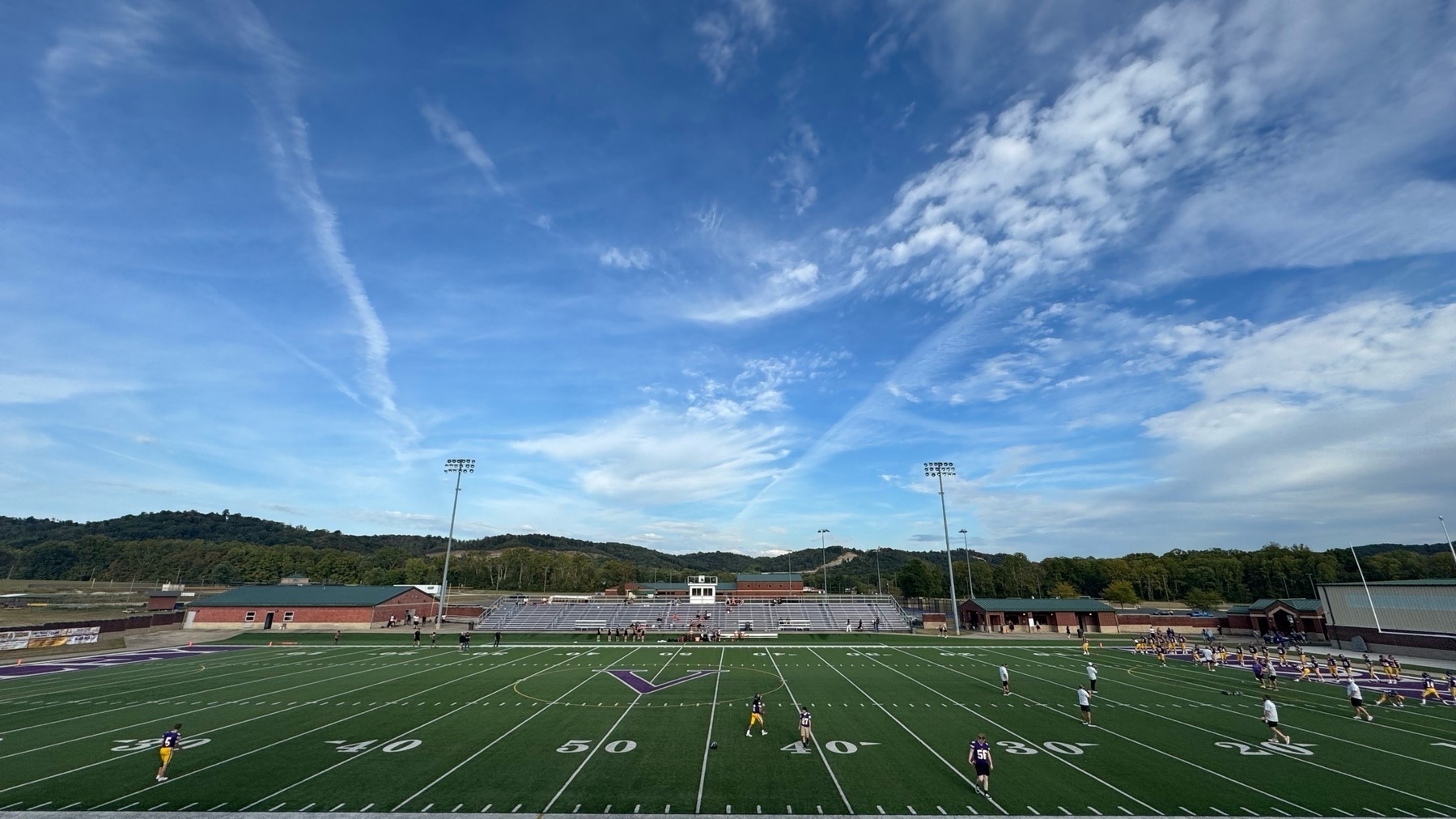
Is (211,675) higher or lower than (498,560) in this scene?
lower

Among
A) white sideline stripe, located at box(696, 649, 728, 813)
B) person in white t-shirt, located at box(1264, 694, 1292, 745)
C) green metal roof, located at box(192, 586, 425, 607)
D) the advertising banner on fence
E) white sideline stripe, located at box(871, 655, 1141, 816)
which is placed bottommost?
white sideline stripe, located at box(871, 655, 1141, 816)

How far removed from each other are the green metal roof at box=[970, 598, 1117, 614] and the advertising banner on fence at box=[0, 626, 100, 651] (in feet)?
259

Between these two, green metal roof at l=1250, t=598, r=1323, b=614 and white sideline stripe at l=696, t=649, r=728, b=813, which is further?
green metal roof at l=1250, t=598, r=1323, b=614

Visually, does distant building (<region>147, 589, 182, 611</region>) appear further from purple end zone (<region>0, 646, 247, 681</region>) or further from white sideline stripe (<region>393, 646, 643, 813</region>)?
white sideline stripe (<region>393, 646, 643, 813</region>)

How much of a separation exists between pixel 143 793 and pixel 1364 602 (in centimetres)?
7006

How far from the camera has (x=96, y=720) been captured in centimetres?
2153

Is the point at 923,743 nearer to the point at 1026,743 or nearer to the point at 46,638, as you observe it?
the point at 1026,743

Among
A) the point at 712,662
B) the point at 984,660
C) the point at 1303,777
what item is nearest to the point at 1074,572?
the point at 984,660

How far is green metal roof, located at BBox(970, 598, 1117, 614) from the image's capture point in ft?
209

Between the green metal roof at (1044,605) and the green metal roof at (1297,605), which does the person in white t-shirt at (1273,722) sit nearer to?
the green metal roof at (1044,605)

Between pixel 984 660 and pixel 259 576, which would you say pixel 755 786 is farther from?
pixel 259 576

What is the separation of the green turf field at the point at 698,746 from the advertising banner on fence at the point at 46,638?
46.2 feet

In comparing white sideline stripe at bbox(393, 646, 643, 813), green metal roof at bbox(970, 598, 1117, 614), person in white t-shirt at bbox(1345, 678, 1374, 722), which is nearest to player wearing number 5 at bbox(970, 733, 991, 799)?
white sideline stripe at bbox(393, 646, 643, 813)

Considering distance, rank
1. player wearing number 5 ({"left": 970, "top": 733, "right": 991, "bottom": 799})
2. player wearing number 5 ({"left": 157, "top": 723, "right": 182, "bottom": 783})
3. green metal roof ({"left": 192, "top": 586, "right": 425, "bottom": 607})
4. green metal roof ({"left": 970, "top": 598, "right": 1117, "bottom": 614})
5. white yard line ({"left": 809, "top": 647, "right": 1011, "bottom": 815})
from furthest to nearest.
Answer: green metal roof ({"left": 192, "top": 586, "right": 425, "bottom": 607})
green metal roof ({"left": 970, "top": 598, "right": 1117, "bottom": 614})
player wearing number 5 ({"left": 157, "top": 723, "right": 182, "bottom": 783})
white yard line ({"left": 809, "top": 647, "right": 1011, "bottom": 815})
player wearing number 5 ({"left": 970, "top": 733, "right": 991, "bottom": 799})
